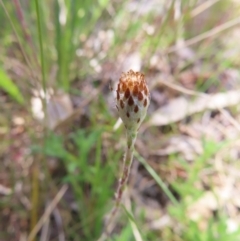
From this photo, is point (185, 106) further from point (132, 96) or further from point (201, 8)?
point (132, 96)

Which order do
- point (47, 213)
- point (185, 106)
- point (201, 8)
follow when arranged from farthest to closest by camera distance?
point (185, 106), point (201, 8), point (47, 213)

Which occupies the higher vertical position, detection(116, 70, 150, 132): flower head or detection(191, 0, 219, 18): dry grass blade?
detection(191, 0, 219, 18): dry grass blade

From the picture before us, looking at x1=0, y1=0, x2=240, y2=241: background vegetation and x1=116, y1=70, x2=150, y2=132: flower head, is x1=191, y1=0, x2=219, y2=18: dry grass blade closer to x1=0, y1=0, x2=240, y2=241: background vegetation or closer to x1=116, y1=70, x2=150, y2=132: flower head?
x1=0, y1=0, x2=240, y2=241: background vegetation

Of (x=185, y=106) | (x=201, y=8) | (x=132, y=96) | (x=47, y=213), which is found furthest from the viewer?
(x=185, y=106)

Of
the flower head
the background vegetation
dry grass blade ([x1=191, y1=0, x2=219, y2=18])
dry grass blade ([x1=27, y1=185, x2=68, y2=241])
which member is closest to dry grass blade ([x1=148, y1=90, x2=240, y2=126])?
the background vegetation

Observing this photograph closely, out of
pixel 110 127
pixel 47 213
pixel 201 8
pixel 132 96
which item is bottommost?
pixel 132 96

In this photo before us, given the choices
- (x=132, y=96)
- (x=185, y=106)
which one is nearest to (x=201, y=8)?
(x=185, y=106)
